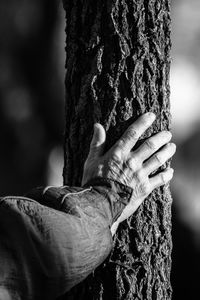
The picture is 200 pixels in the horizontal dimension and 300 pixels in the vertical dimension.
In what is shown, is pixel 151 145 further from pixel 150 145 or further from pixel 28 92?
pixel 28 92

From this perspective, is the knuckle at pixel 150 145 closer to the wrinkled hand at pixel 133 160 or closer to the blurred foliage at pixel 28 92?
the wrinkled hand at pixel 133 160

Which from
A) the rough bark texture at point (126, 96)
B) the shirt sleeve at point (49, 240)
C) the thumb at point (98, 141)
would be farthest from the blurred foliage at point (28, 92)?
the shirt sleeve at point (49, 240)

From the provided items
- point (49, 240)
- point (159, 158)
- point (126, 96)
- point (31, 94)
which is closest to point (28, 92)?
point (31, 94)

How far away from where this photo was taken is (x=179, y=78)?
5777 mm

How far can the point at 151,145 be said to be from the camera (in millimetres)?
2689

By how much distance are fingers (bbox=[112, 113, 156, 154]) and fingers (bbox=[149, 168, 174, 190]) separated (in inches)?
6.5

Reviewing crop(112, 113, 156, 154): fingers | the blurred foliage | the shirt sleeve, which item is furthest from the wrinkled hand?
the blurred foliage

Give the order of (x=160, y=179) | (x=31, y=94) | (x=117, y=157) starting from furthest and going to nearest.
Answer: (x=31, y=94) < (x=160, y=179) < (x=117, y=157)

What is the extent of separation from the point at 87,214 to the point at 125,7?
86cm

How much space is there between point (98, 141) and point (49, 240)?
0.60 metres

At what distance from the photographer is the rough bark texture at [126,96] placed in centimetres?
277

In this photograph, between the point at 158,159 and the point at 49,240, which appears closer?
the point at 49,240

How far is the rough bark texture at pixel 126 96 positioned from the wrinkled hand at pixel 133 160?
0.06m

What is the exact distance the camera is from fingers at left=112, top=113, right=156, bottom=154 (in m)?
2.65
